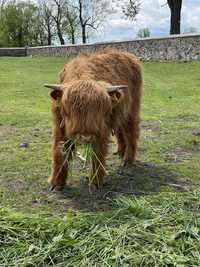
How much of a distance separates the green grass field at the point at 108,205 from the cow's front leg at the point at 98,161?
142mm

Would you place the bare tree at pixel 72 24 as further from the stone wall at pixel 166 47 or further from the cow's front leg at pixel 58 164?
the cow's front leg at pixel 58 164

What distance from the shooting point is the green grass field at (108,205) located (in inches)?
133

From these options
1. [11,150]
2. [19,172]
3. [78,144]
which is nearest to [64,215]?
[78,144]

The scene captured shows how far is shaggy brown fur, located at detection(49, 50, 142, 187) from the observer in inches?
169

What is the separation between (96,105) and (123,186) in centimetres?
127

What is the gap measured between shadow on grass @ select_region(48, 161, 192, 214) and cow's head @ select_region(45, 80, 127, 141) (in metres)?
0.69

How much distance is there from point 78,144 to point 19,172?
144cm

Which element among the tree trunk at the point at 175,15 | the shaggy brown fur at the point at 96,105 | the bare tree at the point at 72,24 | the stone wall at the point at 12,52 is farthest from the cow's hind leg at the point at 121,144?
the bare tree at the point at 72,24

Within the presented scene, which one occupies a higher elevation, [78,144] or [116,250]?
[78,144]

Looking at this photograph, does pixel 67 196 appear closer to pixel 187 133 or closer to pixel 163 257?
pixel 163 257

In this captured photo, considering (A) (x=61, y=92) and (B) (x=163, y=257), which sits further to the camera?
(A) (x=61, y=92)

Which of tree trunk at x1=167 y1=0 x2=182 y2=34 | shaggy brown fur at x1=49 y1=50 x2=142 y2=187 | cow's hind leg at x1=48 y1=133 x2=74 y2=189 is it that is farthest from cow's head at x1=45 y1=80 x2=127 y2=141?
tree trunk at x1=167 y1=0 x2=182 y2=34

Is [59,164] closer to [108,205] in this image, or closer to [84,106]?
[108,205]

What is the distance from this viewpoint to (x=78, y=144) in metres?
4.45
